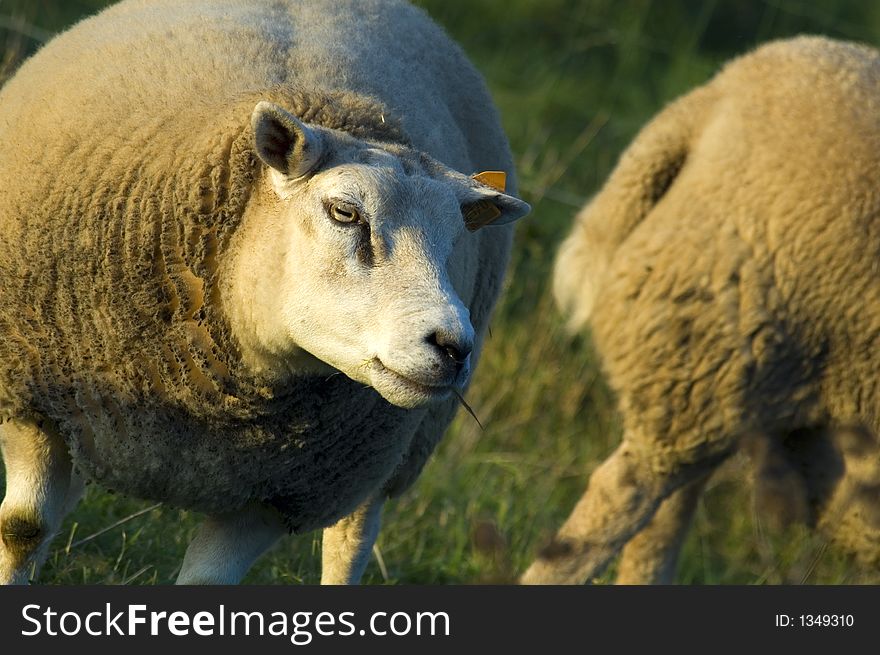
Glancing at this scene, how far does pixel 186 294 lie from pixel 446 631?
0.97m

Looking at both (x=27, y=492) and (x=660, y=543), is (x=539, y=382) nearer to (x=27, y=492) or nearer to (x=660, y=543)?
(x=660, y=543)

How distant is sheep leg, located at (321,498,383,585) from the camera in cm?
412

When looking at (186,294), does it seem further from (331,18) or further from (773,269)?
(773,269)

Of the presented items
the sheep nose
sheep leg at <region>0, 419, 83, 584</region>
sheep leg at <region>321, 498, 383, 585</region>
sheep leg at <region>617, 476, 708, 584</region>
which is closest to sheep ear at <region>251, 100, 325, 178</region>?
the sheep nose

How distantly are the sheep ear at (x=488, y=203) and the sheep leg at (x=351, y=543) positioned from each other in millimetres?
1113

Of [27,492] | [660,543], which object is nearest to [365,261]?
[27,492]

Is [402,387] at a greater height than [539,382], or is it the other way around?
[402,387]

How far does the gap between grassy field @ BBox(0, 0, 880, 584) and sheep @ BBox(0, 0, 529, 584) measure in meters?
0.50

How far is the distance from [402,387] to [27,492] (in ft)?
3.42

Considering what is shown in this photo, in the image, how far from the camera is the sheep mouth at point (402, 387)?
9.25 feet

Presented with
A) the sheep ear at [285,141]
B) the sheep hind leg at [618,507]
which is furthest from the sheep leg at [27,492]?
the sheep hind leg at [618,507]

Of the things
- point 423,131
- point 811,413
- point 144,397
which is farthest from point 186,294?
point 811,413

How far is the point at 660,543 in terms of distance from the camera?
17.6 ft

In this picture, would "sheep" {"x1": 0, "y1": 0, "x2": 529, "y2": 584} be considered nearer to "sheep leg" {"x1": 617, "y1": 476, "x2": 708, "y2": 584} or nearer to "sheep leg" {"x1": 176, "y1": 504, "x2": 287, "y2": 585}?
"sheep leg" {"x1": 176, "y1": 504, "x2": 287, "y2": 585}
